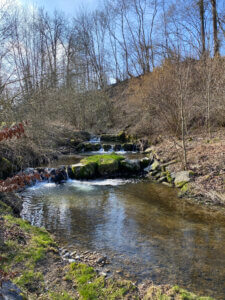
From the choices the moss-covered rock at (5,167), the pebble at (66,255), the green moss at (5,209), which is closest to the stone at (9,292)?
the pebble at (66,255)

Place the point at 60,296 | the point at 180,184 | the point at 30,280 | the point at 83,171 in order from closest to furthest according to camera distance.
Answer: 1. the point at 60,296
2. the point at 30,280
3. the point at 180,184
4. the point at 83,171

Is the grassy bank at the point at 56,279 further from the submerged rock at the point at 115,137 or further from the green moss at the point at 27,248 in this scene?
the submerged rock at the point at 115,137

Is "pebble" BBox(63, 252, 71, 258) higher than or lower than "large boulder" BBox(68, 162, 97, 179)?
lower

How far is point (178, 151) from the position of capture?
10.5 metres

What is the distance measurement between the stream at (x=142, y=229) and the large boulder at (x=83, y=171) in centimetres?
127

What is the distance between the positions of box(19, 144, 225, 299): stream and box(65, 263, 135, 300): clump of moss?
19.1 inches

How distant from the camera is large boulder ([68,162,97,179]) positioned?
1042cm

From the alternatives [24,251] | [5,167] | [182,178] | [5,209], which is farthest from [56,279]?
[5,167]

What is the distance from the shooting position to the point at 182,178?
8.59 m

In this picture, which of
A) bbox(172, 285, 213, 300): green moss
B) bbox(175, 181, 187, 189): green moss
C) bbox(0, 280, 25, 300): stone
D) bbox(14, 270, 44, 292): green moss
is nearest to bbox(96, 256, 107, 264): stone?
bbox(14, 270, 44, 292): green moss

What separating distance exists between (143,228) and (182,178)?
11.9 ft

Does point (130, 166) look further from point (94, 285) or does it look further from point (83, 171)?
point (94, 285)

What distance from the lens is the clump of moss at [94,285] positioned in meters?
3.09

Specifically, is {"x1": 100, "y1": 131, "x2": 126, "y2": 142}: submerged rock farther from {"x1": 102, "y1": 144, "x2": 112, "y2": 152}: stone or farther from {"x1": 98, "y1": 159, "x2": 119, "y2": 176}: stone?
{"x1": 98, "y1": 159, "x2": 119, "y2": 176}: stone
